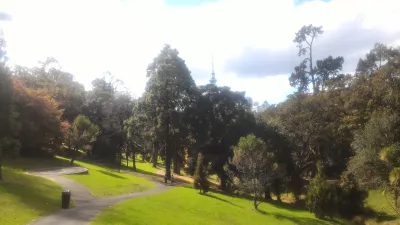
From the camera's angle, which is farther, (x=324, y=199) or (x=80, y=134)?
(x=80, y=134)

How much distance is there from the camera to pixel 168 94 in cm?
4581

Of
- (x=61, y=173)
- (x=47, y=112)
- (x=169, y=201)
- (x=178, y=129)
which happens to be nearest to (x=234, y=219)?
(x=169, y=201)

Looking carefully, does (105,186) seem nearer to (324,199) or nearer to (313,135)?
(324,199)

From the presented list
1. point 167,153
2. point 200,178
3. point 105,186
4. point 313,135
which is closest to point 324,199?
point 313,135

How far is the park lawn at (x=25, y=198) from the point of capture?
56.1 feet

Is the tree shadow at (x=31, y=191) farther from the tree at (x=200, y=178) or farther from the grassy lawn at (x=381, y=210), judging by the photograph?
the grassy lawn at (x=381, y=210)

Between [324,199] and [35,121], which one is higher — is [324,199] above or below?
below

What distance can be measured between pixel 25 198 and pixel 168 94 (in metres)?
→ 26.9

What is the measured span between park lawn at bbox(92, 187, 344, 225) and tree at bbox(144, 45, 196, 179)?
13.7 meters

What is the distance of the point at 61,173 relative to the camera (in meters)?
34.1

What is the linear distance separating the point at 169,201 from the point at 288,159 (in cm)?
2066

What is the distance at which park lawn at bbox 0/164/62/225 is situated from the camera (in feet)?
56.1

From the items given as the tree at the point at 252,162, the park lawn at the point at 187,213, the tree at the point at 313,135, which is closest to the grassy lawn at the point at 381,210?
the park lawn at the point at 187,213

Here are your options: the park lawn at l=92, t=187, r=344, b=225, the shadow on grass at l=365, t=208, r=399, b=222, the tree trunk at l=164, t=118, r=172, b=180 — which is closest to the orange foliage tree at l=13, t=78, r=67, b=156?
the tree trunk at l=164, t=118, r=172, b=180
